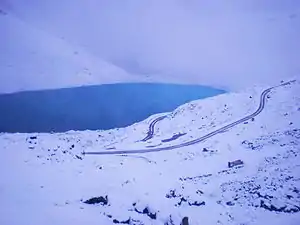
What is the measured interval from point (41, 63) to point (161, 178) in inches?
1258

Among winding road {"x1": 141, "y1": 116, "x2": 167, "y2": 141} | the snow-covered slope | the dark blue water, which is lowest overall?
winding road {"x1": 141, "y1": 116, "x2": 167, "y2": 141}

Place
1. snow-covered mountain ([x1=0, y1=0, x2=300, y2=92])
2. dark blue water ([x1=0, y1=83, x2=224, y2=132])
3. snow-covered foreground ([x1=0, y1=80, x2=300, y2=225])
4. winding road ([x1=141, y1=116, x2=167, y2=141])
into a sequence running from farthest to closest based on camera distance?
1. snow-covered mountain ([x1=0, y1=0, x2=300, y2=92])
2. dark blue water ([x1=0, y1=83, x2=224, y2=132])
3. winding road ([x1=141, y1=116, x2=167, y2=141])
4. snow-covered foreground ([x1=0, y1=80, x2=300, y2=225])

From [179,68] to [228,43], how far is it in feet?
28.9

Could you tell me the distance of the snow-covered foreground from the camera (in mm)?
13312

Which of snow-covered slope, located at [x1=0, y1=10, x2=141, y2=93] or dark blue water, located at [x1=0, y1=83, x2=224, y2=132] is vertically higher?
snow-covered slope, located at [x1=0, y1=10, x2=141, y2=93]

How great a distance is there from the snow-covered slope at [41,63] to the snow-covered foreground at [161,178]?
16322 mm

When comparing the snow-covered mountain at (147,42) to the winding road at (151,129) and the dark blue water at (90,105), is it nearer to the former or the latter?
the dark blue water at (90,105)

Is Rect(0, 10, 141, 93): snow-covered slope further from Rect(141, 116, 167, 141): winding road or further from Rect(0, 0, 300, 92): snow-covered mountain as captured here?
Rect(141, 116, 167, 141): winding road

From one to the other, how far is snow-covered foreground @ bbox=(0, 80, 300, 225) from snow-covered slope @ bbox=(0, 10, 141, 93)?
53.6 ft

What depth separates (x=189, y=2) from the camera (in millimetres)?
63562

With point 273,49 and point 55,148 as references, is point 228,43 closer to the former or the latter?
point 273,49

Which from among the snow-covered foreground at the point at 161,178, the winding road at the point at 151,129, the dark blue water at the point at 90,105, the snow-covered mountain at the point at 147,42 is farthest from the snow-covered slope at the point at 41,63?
the snow-covered foreground at the point at 161,178

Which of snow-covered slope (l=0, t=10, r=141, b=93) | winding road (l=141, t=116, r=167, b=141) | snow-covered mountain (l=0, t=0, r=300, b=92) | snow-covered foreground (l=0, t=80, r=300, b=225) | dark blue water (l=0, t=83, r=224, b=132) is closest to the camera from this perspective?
snow-covered foreground (l=0, t=80, r=300, b=225)

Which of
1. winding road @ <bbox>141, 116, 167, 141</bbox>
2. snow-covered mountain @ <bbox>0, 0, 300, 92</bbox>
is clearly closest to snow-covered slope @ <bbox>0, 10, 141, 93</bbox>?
snow-covered mountain @ <bbox>0, 0, 300, 92</bbox>
